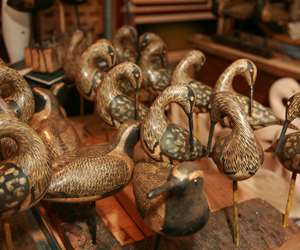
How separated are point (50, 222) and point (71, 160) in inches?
10.2

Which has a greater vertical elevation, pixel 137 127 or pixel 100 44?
pixel 100 44

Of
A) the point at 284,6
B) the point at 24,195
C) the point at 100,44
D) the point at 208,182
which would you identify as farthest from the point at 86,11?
the point at 24,195

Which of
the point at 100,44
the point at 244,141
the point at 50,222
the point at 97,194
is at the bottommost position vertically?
the point at 50,222

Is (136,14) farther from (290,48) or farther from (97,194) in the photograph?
(97,194)

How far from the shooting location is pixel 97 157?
2.66 feet

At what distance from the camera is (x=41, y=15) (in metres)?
1.91

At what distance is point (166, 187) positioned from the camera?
651 millimetres

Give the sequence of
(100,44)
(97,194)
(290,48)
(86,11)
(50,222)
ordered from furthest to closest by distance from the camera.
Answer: (86,11) → (290,48) → (100,44) → (50,222) → (97,194)

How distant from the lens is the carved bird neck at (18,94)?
91 centimetres

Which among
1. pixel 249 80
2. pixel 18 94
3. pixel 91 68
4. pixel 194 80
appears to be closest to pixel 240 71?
pixel 249 80

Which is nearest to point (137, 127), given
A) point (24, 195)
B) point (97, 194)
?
point (97, 194)

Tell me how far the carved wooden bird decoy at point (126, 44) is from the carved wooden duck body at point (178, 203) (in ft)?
2.46

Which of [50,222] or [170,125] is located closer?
[170,125]

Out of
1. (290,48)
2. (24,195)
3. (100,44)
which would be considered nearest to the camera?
(24,195)
